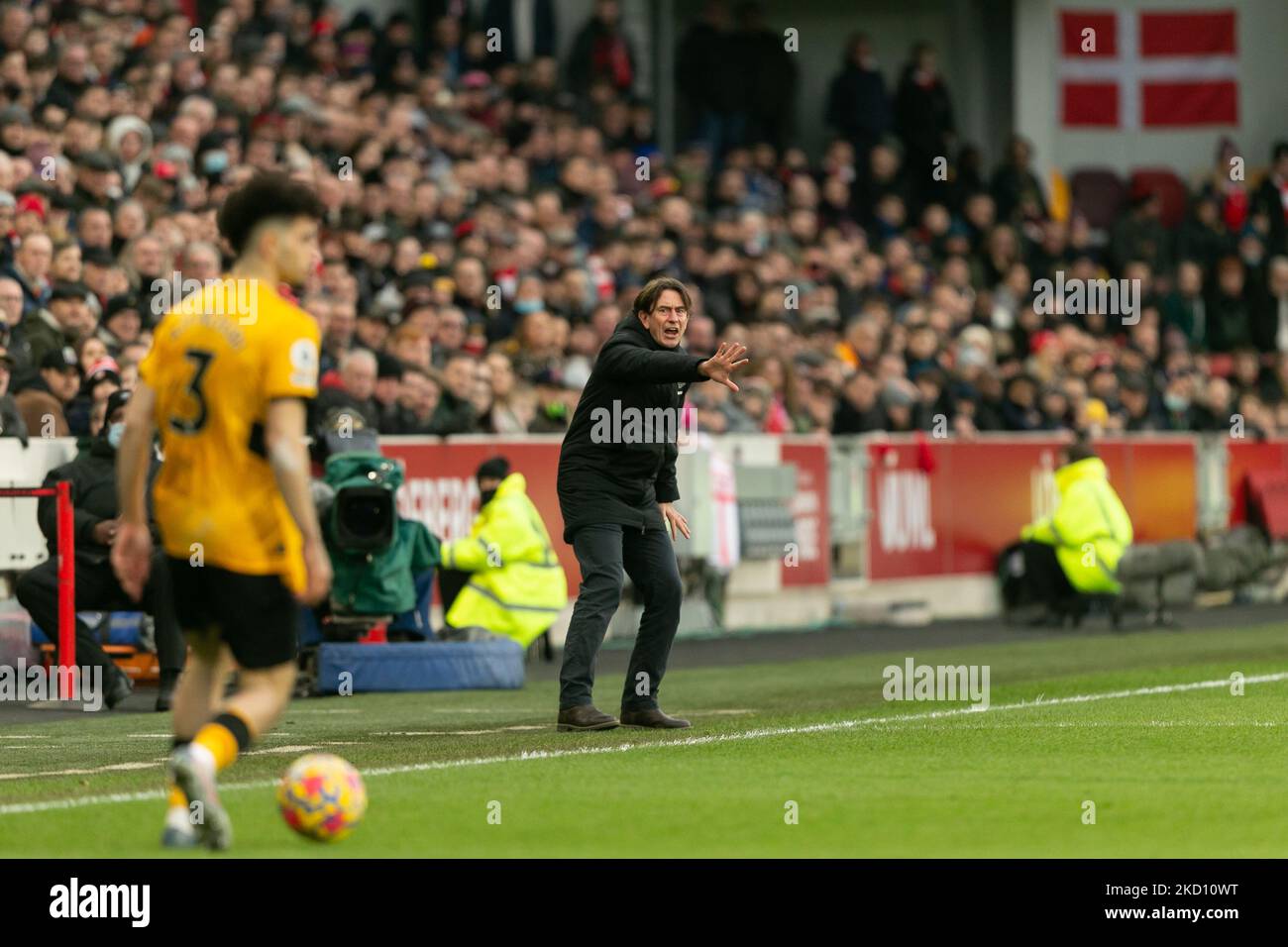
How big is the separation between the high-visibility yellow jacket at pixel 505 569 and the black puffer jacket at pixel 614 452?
4.89m

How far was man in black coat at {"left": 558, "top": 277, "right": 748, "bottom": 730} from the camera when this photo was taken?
39.1 feet

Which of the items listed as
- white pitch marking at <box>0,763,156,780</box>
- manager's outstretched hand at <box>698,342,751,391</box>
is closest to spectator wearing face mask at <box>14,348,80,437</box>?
white pitch marking at <box>0,763,156,780</box>

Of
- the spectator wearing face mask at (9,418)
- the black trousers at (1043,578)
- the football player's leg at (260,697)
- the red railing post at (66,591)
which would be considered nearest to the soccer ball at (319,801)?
the football player's leg at (260,697)

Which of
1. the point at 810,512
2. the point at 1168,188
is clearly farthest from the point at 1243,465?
the point at 1168,188

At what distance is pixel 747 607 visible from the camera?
22.7m

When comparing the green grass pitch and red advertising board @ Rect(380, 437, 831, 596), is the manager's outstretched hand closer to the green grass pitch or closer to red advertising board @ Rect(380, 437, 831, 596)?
the green grass pitch

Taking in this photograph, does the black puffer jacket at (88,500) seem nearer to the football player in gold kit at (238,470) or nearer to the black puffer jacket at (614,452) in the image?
the black puffer jacket at (614,452)

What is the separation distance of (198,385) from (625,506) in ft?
14.6

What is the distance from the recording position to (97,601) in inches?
596

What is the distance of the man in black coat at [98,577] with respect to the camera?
14.6 meters

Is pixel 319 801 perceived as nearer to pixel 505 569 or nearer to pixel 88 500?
pixel 88 500

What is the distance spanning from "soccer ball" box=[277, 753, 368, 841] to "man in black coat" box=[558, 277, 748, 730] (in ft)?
13.4

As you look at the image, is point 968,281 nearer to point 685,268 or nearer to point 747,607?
point 685,268

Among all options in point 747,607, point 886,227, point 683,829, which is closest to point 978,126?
point 886,227
